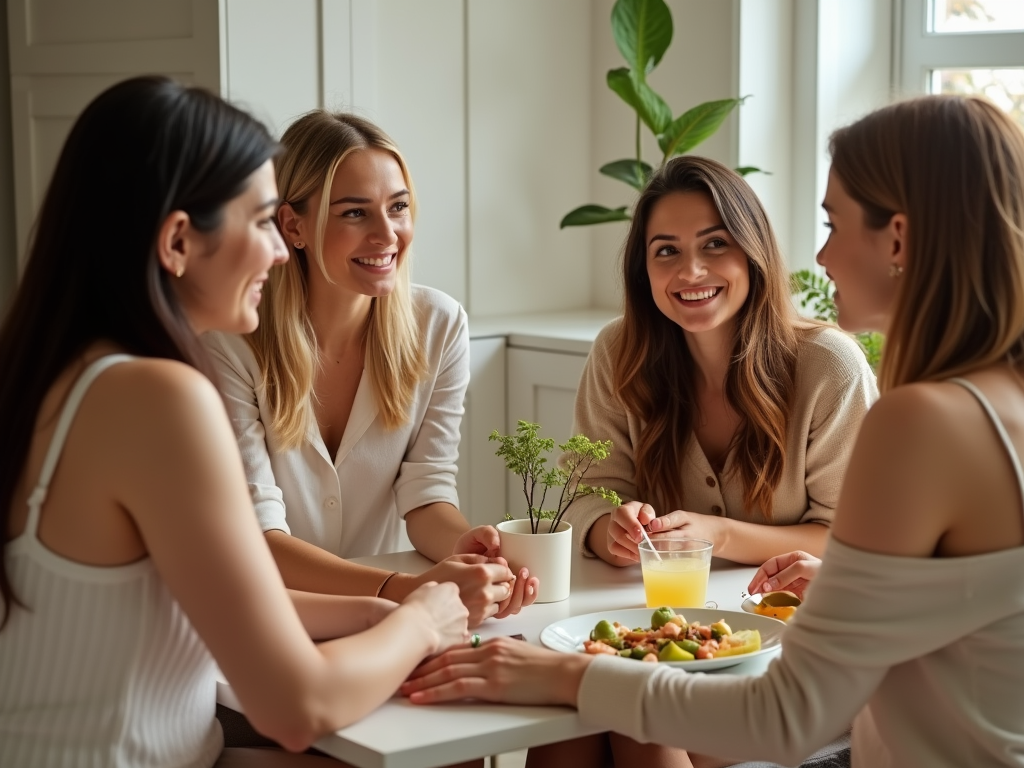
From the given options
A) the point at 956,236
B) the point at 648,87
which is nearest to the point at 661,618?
the point at 956,236

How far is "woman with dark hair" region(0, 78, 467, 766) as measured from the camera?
47.8 inches

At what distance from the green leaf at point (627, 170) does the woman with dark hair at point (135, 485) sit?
224 cm

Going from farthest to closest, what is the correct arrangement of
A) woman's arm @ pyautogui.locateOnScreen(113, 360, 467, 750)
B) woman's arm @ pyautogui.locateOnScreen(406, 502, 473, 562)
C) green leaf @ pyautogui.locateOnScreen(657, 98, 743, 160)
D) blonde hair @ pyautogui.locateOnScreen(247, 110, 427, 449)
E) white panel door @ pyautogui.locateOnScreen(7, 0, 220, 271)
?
green leaf @ pyautogui.locateOnScreen(657, 98, 743, 160)
white panel door @ pyautogui.locateOnScreen(7, 0, 220, 271)
blonde hair @ pyautogui.locateOnScreen(247, 110, 427, 449)
woman's arm @ pyautogui.locateOnScreen(406, 502, 473, 562)
woman's arm @ pyautogui.locateOnScreen(113, 360, 467, 750)

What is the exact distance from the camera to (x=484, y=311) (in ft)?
12.9

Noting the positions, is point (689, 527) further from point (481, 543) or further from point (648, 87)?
point (648, 87)

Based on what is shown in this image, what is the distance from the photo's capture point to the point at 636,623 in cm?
160

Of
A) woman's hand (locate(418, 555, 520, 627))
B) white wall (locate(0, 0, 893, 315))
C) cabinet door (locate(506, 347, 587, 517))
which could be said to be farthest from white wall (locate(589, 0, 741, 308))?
woman's hand (locate(418, 555, 520, 627))

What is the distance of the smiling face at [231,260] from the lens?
134cm

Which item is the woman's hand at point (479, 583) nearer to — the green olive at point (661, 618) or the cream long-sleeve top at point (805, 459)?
the green olive at point (661, 618)

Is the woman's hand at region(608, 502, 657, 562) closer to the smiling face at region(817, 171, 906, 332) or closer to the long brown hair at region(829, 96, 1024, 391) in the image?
the smiling face at region(817, 171, 906, 332)

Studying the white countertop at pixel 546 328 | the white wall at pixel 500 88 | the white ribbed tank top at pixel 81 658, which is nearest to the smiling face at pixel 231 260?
the white ribbed tank top at pixel 81 658

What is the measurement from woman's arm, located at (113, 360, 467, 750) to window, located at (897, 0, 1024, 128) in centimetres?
268

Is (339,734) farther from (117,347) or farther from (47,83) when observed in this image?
(47,83)

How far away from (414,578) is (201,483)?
525mm
